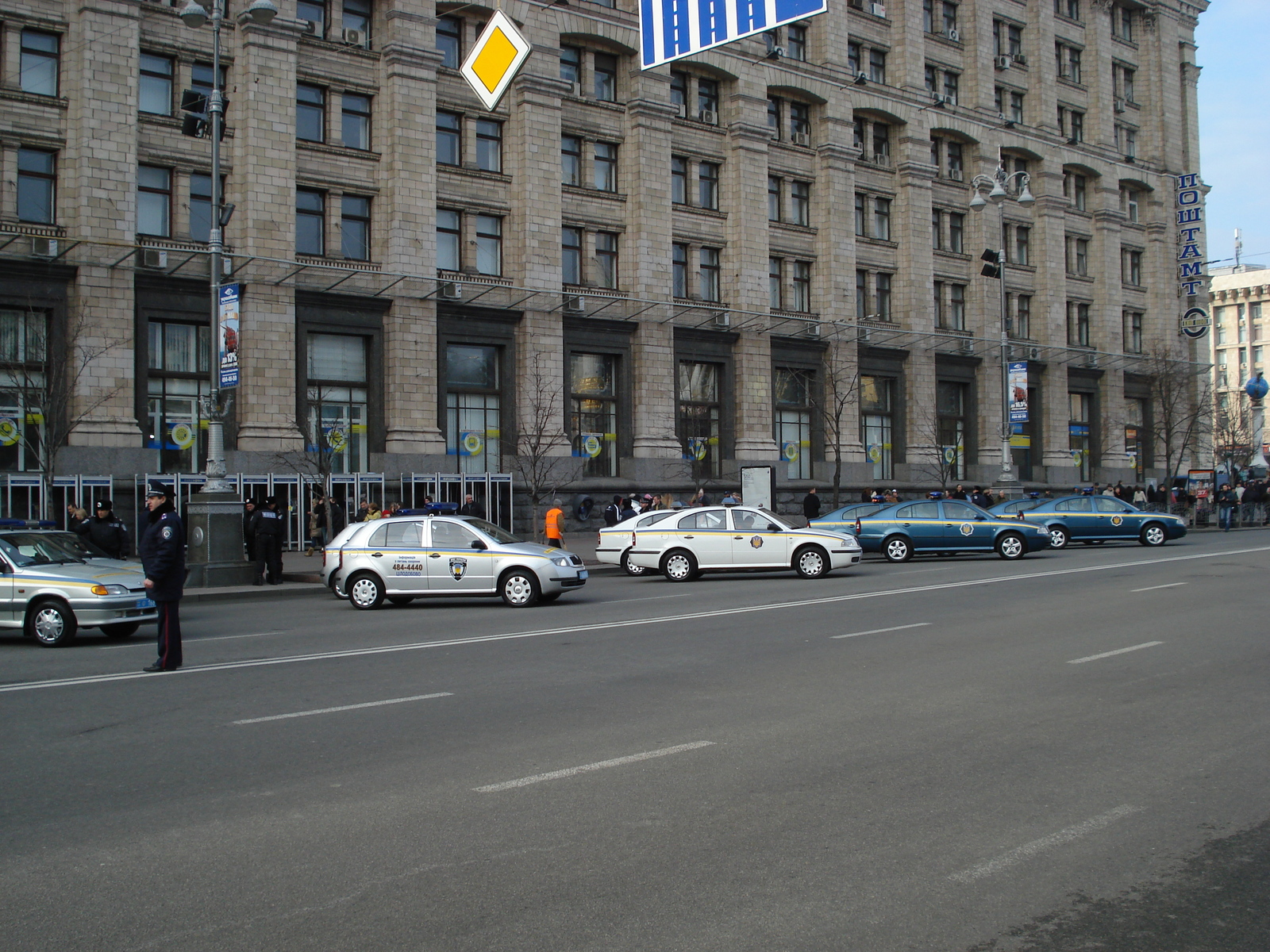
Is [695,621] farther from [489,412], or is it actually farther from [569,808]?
[489,412]

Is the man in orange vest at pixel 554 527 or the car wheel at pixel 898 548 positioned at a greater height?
the man in orange vest at pixel 554 527

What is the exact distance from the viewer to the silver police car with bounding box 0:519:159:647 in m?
14.2

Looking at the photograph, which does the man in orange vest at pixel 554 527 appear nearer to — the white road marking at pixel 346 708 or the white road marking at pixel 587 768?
the white road marking at pixel 346 708

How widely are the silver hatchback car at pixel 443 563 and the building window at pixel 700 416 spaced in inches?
949

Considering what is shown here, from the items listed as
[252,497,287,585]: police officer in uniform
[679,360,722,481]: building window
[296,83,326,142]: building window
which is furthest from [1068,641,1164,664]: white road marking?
[679,360,722,481]: building window

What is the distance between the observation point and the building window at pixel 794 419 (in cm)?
4641

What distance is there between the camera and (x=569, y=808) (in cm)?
627

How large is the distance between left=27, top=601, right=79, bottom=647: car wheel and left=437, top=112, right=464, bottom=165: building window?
2624cm

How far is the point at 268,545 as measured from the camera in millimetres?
23625

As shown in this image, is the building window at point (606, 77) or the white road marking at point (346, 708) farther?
the building window at point (606, 77)

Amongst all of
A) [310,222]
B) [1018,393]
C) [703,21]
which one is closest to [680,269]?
[1018,393]

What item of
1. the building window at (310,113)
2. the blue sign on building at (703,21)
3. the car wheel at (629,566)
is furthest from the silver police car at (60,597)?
the building window at (310,113)

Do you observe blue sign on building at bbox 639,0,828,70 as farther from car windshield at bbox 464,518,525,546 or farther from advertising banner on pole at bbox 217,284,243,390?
advertising banner on pole at bbox 217,284,243,390

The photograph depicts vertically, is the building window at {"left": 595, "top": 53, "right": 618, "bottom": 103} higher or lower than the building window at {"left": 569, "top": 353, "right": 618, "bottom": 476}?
higher
